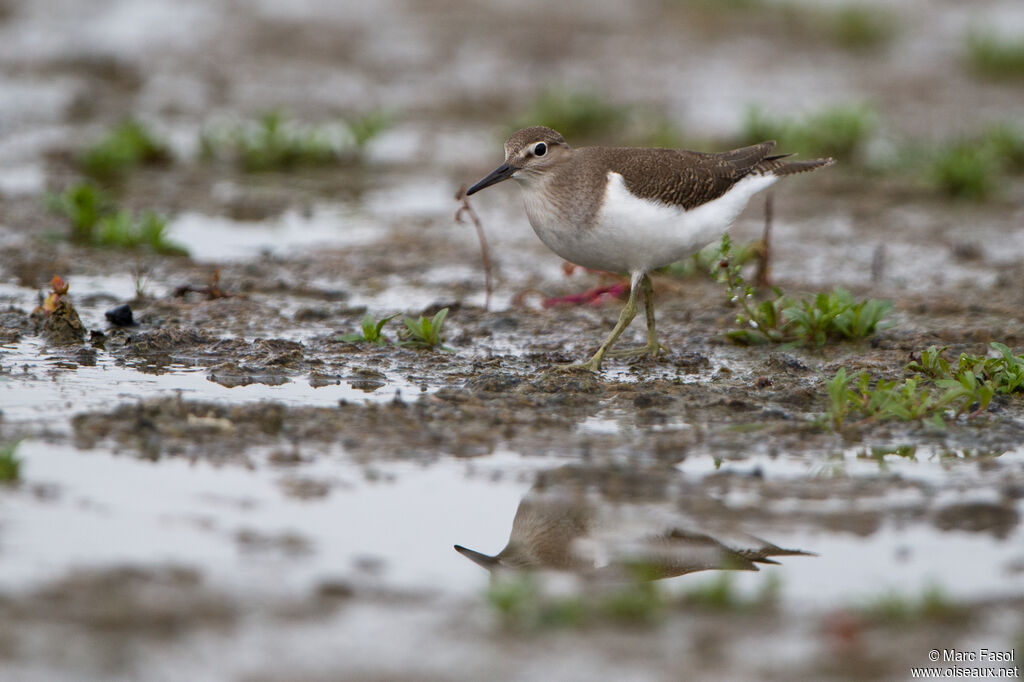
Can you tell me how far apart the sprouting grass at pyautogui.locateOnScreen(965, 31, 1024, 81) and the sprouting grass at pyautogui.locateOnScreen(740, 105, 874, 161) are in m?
4.45

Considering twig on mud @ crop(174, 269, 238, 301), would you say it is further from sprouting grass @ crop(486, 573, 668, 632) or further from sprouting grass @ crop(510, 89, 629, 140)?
sprouting grass @ crop(510, 89, 629, 140)

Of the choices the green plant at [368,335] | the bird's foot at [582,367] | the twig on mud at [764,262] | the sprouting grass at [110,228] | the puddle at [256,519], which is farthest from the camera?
the sprouting grass at [110,228]

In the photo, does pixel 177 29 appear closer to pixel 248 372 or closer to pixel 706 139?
pixel 706 139

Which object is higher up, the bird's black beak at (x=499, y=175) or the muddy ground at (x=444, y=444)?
the bird's black beak at (x=499, y=175)

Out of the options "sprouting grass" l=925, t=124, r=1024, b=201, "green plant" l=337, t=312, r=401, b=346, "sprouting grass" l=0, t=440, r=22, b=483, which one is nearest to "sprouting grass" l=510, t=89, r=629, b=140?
"sprouting grass" l=925, t=124, r=1024, b=201

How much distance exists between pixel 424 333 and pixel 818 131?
19.9 ft

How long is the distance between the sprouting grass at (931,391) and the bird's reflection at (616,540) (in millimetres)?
1358

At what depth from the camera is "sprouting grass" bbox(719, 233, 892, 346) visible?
748 cm

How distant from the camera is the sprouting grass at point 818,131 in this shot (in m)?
11.8

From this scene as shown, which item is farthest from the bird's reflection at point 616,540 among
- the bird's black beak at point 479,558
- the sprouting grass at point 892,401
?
the sprouting grass at point 892,401

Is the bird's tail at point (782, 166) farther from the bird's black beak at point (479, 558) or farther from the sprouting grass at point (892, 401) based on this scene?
the bird's black beak at point (479, 558)

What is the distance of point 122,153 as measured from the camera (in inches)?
438

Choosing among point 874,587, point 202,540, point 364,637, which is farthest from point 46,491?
point 874,587

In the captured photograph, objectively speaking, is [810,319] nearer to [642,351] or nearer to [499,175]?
[642,351]
